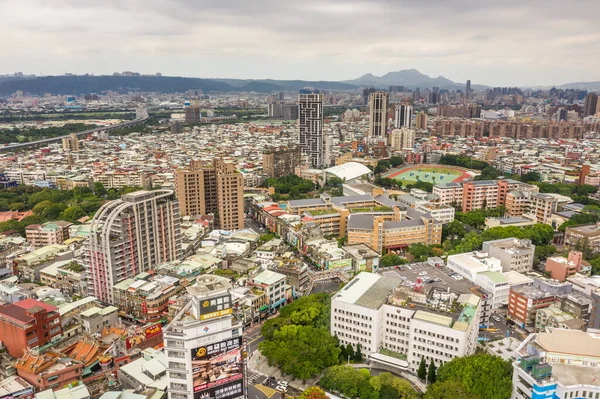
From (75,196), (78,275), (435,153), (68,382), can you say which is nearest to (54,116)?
(75,196)

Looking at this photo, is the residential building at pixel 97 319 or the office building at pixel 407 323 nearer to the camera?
the office building at pixel 407 323

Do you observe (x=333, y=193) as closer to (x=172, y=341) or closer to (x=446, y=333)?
(x=446, y=333)

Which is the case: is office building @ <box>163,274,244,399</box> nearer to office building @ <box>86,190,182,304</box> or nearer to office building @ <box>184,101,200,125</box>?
office building @ <box>86,190,182,304</box>

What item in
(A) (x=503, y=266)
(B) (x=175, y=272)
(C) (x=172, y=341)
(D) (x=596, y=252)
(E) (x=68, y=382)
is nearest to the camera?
(C) (x=172, y=341)

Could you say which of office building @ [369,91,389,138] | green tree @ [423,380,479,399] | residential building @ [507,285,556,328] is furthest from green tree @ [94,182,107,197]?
office building @ [369,91,389,138]

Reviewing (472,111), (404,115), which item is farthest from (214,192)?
(472,111)

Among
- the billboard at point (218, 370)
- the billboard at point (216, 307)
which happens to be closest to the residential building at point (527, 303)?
the billboard at point (218, 370)

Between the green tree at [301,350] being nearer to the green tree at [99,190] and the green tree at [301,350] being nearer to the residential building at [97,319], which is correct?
the residential building at [97,319]
